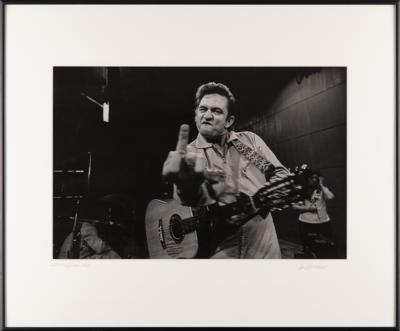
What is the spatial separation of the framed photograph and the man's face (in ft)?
0.04

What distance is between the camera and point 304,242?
1734 mm

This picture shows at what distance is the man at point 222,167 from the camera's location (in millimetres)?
1732

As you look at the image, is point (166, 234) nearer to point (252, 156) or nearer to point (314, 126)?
point (252, 156)

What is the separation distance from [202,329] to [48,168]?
0.89 metres

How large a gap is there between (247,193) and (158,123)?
455 mm

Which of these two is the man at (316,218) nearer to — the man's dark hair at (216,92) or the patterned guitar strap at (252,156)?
the patterned guitar strap at (252,156)

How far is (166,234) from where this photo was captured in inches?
68.7

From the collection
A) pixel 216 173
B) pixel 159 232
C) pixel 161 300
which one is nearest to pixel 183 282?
pixel 161 300

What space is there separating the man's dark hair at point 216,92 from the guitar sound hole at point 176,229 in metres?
0.46

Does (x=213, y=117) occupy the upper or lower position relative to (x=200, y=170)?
upper

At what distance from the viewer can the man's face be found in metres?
1.75
